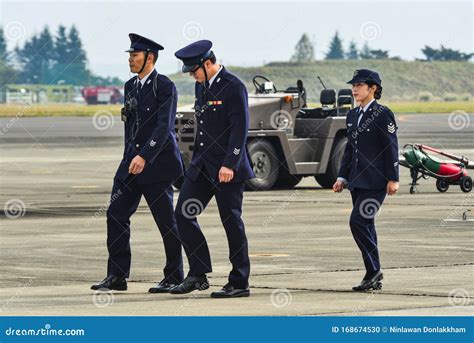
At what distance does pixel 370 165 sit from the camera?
44.8 ft

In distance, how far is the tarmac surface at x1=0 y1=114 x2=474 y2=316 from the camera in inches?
490

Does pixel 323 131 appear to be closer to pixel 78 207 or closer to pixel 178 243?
pixel 78 207

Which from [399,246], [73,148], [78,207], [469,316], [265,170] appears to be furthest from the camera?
[73,148]

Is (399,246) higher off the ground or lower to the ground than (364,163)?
lower

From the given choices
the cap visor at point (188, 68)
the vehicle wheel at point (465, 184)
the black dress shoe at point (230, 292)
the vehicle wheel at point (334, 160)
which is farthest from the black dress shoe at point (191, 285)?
the vehicle wheel at point (334, 160)

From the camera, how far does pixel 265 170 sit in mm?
28656

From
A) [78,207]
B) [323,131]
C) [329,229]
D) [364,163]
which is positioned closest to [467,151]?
[323,131]

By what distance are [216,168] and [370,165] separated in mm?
1397

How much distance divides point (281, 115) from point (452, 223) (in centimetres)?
869

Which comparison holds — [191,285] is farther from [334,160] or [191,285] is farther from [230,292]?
[334,160]

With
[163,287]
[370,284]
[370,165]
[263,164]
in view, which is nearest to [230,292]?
[163,287]

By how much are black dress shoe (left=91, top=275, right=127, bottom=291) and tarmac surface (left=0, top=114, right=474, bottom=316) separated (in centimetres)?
13

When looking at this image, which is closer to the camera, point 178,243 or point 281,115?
point 178,243

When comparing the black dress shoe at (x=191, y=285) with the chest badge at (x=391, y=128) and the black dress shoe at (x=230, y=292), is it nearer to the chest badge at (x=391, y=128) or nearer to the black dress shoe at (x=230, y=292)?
the black dress shoe at (x=230, y=292)
